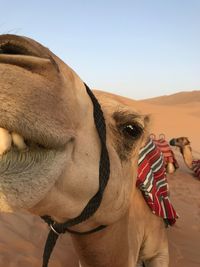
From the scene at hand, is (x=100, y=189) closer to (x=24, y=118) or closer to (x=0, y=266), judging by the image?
(x=24, y=118)

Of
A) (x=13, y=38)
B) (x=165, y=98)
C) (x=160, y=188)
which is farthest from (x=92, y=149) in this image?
(x=165, y=98)

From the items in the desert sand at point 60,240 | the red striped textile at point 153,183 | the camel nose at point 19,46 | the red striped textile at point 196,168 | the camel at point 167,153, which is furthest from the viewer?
the red striped textile at point 196,168

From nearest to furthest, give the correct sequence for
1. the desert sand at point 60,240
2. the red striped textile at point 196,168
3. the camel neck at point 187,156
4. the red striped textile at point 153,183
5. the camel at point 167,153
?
1. the red striped textile at point 153,183
2. the desert sand at point 60,240
3. the camel at point 167,153
4. the red striped textile at point 196,168
5. the camel neck at point 187,156

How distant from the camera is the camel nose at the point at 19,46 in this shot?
49.3 inches

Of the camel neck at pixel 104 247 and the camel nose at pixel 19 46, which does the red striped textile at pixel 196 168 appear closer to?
the camel neck at pixel 104 247

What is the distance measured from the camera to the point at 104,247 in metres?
2.04

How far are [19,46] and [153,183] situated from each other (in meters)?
2.19

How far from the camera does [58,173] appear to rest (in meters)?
1.35

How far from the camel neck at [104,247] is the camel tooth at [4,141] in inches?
38.3

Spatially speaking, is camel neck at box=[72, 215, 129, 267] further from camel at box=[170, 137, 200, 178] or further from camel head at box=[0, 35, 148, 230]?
camel at box=[170, 137, 200, 178]

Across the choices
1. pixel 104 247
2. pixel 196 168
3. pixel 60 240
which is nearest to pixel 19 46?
pixel 104 247

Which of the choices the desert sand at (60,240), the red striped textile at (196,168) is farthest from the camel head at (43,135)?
the red striped textile at (196,168)

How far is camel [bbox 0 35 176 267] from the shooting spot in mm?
1180

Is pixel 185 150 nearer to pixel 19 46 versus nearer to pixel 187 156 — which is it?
pixel 187 156
